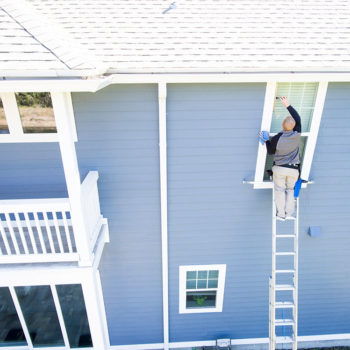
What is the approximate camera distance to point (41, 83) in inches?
105

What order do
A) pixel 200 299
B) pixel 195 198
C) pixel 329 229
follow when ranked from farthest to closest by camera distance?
pixel 200 299 → pixel 329 229 → pixel 195 198

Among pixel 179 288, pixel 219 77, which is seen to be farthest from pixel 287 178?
pixel 179 288

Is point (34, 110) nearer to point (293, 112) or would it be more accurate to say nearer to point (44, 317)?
point (293, 112)

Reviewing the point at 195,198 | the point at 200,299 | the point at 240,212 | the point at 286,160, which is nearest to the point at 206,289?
the point at 200,299

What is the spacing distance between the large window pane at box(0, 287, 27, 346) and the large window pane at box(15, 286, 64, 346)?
359mm

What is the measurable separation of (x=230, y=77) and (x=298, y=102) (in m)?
1.26

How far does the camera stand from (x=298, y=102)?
4156mm

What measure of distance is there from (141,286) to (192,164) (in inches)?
108

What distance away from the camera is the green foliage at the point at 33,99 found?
3.92 metres

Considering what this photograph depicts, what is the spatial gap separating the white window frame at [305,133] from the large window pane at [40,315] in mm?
4592

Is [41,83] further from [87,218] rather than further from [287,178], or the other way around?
[287,178]

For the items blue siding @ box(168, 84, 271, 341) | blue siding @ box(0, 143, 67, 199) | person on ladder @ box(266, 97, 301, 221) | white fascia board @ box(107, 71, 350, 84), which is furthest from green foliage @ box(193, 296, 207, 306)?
white fascia board @ box(107, 71, 350, 84)

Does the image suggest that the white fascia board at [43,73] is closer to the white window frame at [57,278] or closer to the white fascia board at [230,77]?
the white fascia board at [230,77]

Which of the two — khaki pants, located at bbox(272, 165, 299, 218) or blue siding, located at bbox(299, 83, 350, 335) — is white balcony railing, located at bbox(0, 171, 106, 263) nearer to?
khaki pants, located at bbox(272, 165, 299, 218)
